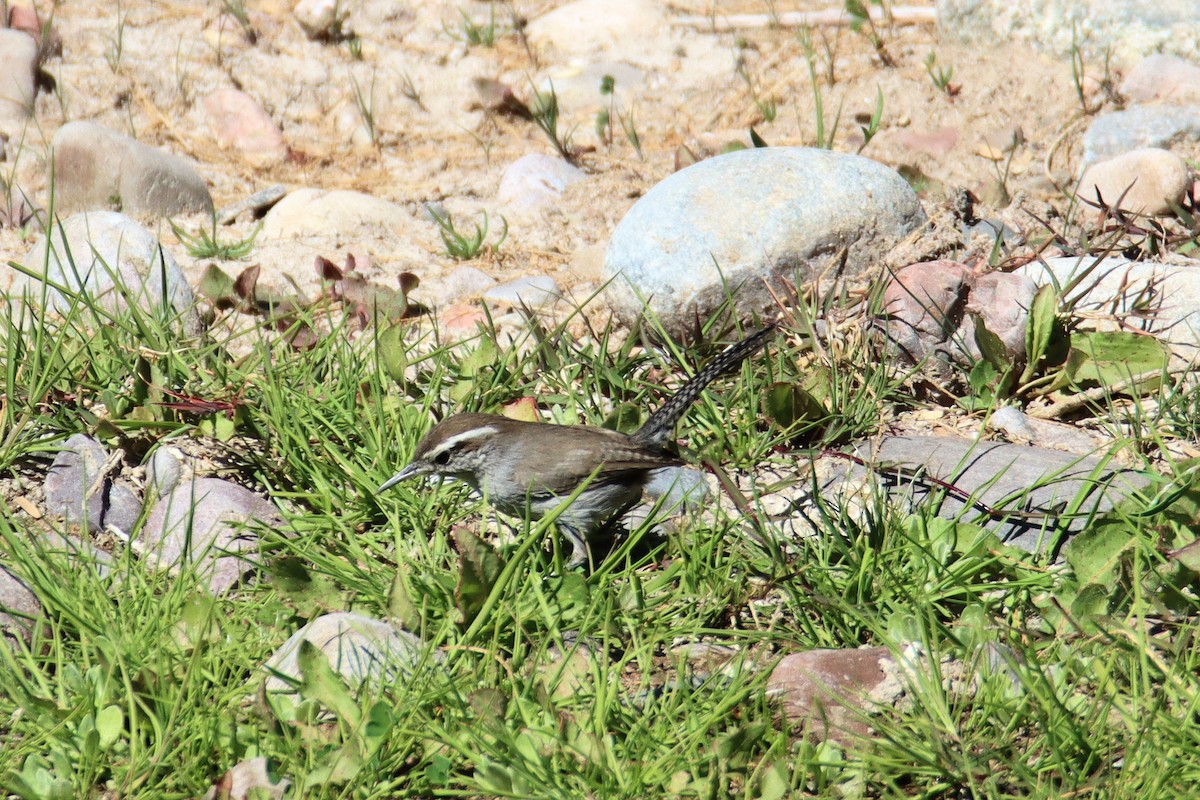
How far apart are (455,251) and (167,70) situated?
10.8 feet

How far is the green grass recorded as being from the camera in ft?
11.5

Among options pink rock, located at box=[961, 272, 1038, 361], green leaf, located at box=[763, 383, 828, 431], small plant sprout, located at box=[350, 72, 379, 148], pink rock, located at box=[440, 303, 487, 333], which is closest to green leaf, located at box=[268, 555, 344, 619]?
green leaf, located at box=[763, 383, 828, 431]

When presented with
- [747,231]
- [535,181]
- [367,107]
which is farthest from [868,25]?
[747,231]

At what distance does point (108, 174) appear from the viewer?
7.19m

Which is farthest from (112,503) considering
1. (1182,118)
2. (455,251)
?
(1182,118)

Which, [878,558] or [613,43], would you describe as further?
[613,43]

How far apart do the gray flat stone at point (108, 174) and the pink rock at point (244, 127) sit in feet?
3.79

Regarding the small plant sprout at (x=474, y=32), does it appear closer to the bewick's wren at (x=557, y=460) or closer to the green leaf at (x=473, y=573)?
the bewick's wren at (x=557, y=460)

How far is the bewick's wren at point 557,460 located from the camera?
4750 millimetres

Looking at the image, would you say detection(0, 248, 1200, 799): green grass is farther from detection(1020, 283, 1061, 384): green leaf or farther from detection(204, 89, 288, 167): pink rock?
detection(204, 89, 288, 167): pink rock

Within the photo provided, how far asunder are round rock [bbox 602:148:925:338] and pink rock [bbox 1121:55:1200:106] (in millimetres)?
3020

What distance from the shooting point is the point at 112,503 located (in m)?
4.91

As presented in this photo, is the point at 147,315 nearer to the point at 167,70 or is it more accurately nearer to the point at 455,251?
the point at 455,251

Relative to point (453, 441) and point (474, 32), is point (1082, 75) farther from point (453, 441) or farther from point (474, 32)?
point (453, 441)
